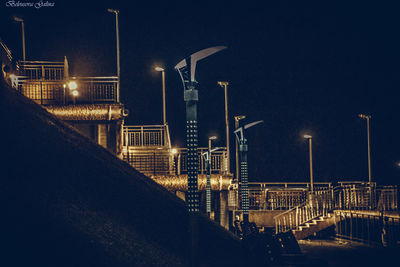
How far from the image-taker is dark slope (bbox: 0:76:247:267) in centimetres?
982

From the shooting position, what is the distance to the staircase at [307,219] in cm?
2758

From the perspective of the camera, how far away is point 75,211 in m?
11.4

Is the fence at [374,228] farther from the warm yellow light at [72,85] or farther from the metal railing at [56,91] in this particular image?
the warm yellow light at [72,85]

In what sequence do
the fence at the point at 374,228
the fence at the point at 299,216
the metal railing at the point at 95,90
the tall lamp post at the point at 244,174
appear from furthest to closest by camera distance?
the fence at the point at 299,216, the metal railing at the point at 95,90, the tall lamp post at the point at 244,174, the fence at the point at 374,228

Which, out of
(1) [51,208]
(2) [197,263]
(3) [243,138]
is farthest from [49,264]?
(3) [243,138]

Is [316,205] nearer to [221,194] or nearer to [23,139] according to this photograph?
[221,194]

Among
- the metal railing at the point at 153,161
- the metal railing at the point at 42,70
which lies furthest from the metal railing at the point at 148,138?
the metal railing at the point at 42,70

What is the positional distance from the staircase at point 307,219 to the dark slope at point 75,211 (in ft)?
37.9

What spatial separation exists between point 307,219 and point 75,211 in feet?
66.2

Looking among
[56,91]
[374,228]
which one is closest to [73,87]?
[56,91]

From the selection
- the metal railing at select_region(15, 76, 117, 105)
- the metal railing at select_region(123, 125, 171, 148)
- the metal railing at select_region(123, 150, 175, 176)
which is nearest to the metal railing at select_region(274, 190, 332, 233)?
the metal railing at select_region(123, 150, 175, 176)

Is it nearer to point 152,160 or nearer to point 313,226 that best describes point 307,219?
point 313,226

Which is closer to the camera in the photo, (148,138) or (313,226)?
(313,226)

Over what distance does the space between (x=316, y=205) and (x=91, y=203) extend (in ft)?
65.5
